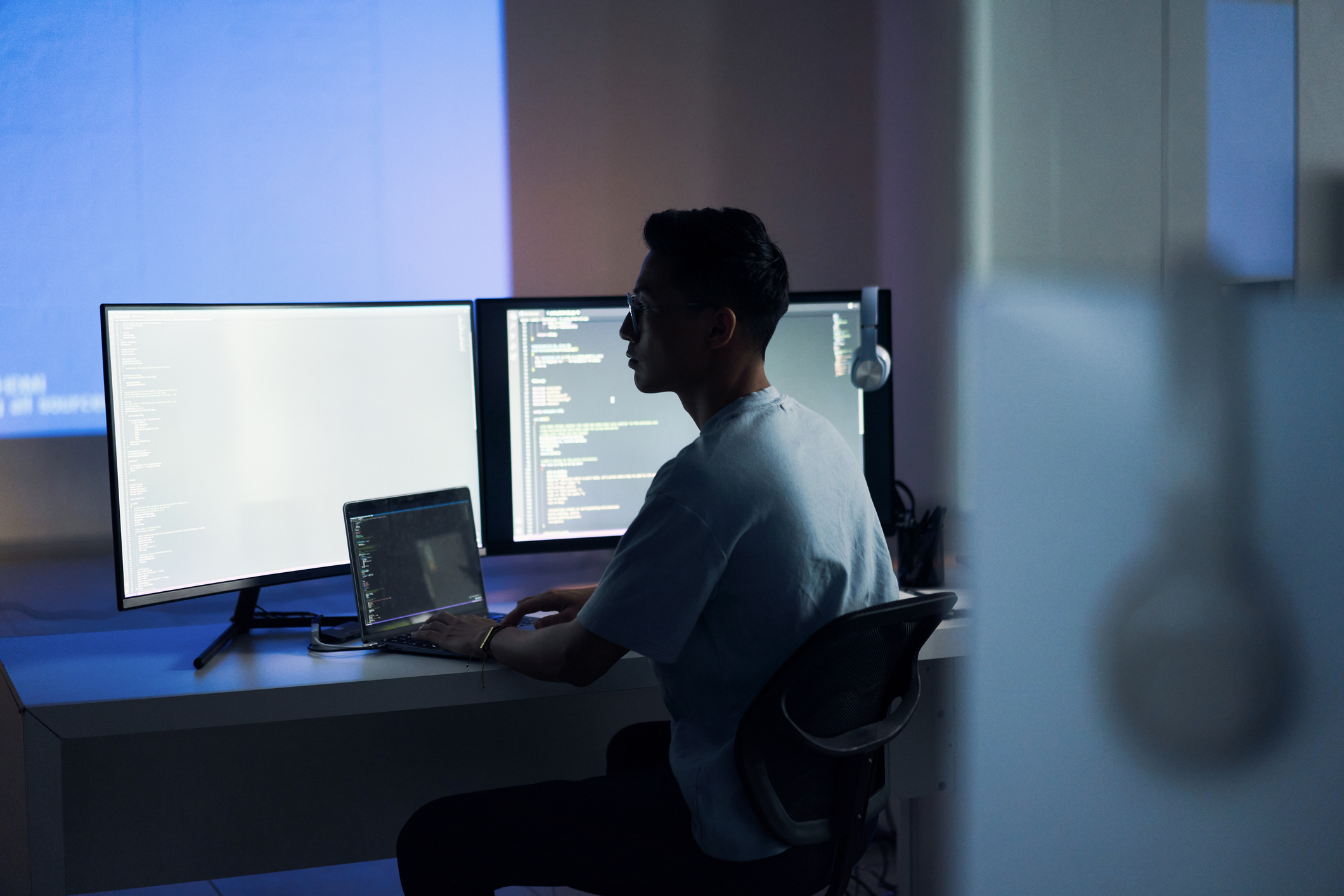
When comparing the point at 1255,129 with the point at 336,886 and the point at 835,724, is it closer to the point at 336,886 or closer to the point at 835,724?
the point at 835,724

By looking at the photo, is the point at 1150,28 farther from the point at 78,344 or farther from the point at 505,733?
the point at 78,344

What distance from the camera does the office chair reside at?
2.90 ft

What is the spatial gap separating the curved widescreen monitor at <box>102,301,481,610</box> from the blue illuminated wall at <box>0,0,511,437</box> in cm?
24

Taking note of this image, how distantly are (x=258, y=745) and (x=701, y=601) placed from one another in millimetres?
1092

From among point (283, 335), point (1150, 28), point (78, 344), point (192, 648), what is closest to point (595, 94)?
point (283, 335)

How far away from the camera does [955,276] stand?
1.75 meters

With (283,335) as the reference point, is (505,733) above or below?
below

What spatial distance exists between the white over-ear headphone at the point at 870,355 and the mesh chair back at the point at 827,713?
0.69m

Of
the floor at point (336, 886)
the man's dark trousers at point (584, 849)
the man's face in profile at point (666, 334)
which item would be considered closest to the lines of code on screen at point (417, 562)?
the man's dark trousers at point (584, 849)

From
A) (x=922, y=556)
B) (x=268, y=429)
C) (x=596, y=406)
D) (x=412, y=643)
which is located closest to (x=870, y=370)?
(x=922, y=556)

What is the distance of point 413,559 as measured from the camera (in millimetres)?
1362

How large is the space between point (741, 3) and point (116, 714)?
175 cm

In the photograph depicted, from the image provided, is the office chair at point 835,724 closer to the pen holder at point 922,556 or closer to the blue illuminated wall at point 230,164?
the pen holder at point 922,556

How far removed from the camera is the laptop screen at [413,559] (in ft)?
4.27
